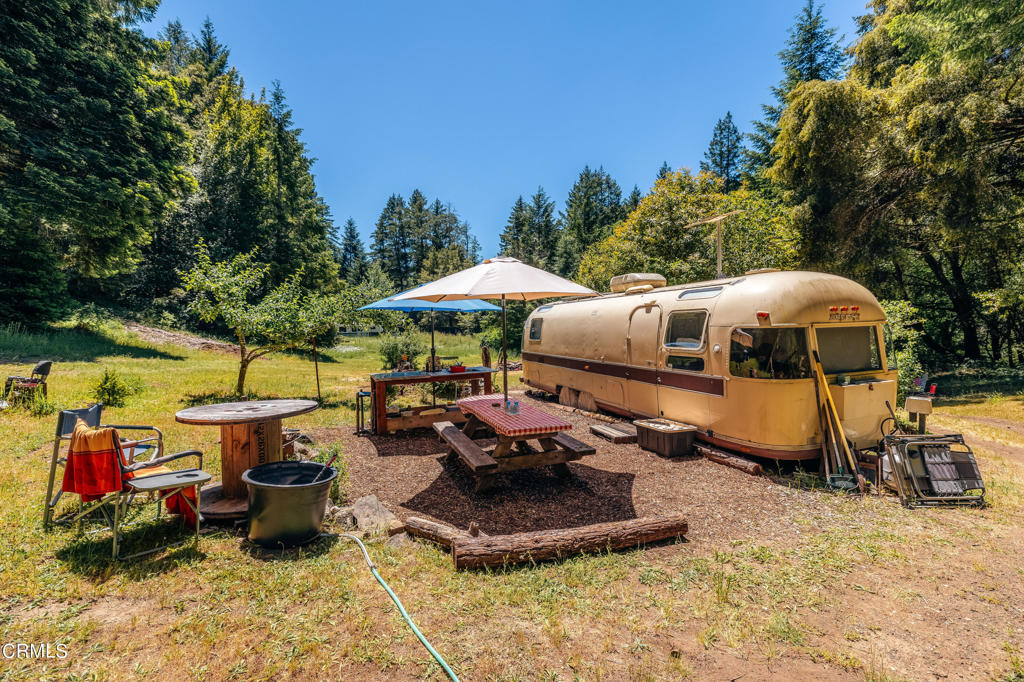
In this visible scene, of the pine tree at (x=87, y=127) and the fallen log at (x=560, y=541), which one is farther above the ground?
the pine tree at (x=87, y=127)

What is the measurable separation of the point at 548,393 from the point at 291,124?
112 feet

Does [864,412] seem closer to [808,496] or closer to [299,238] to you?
[808,496]

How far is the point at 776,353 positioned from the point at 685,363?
1618 mm

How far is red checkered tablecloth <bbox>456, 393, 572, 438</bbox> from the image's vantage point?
5.66 meters

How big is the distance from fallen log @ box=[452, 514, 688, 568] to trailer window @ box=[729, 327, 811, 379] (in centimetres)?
317

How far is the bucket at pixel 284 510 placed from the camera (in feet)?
13.6

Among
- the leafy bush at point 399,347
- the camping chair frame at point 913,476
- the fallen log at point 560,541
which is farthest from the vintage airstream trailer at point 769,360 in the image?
the leafy bush at point 399,347

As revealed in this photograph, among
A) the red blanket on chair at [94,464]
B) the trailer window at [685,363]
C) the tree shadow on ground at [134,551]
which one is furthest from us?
the trailer window at [685,363]

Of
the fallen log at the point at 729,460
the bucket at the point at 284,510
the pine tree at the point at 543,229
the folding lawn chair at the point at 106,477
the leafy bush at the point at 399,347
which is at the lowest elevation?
the fallen log at the point at 729,460

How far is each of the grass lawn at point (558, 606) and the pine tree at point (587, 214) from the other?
40.5 m

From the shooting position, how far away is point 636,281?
11.2 metres

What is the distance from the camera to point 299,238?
1321 inches

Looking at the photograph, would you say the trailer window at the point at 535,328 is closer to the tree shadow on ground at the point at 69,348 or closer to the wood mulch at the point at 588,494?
the wood mulch at the point at 588,494

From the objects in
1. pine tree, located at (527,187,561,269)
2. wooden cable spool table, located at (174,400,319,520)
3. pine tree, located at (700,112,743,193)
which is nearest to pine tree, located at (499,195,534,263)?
pine tree, located at (527,187,561,269)
